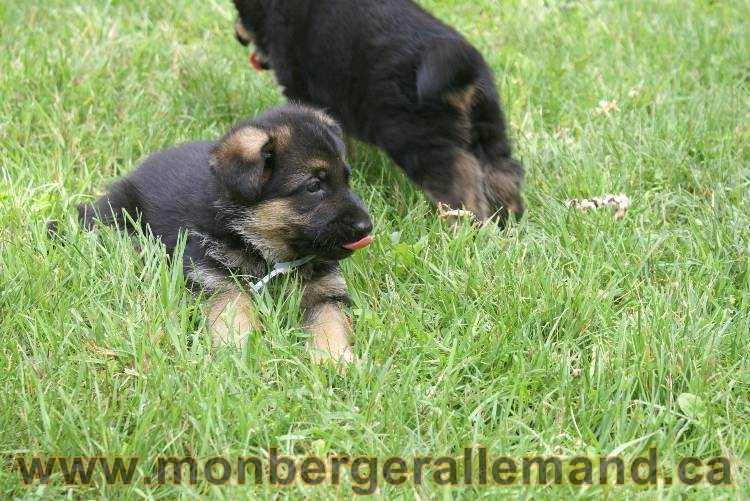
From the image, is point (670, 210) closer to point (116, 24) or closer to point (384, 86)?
point (384, 86)

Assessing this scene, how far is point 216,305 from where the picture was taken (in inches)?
127

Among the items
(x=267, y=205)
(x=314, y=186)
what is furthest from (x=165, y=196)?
(x=314, y=186)

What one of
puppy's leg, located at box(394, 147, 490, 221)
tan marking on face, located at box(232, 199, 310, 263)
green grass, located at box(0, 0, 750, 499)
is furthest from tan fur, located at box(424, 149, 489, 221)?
tan marking on face, located at box(232, 199, 310, 263)

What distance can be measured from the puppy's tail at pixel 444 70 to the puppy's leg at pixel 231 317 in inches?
47.7

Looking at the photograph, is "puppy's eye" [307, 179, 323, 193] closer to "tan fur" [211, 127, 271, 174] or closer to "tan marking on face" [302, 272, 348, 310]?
"tan fur" [211, 127, 271, 174]

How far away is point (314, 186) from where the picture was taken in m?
3.30

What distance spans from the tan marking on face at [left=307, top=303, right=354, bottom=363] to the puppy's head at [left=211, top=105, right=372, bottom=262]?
21 cm

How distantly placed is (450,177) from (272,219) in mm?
976

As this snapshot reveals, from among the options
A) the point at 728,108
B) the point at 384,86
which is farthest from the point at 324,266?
the point at 728,108

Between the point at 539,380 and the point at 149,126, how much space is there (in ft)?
8.94

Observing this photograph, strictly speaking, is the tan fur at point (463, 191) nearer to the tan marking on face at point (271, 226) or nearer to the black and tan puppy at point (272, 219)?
the black and tan puppy at point (272, 219)

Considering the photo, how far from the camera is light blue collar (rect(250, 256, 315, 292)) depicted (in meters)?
3.33

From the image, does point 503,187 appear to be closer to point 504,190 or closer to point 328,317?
point 504,190

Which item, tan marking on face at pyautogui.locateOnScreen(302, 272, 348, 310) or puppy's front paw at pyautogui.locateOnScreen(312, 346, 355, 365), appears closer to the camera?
puppy's front paw at pyautogui.locateOnScreen(312, 346, 355, 365)
